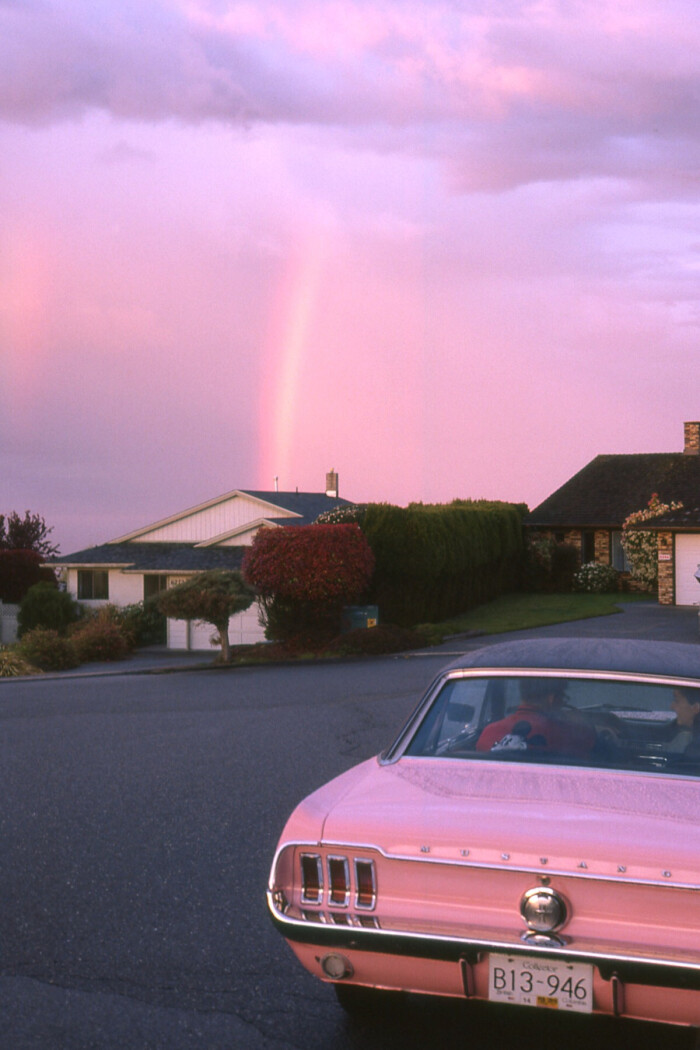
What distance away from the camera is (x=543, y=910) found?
4.11m

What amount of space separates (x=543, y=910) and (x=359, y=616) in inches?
946

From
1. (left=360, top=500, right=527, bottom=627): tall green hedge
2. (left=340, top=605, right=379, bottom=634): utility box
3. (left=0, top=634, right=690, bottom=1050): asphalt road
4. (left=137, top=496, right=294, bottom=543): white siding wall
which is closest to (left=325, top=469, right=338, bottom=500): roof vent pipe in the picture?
(left=137, top=496, right=294, bottom=543): white siding wall

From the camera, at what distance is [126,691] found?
19.8 metres

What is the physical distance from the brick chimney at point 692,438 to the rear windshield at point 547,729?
40.6 m

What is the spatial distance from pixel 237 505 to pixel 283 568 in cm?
2125

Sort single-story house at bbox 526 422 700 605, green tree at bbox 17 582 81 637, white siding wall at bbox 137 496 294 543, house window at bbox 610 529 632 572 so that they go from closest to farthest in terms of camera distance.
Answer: single-story house at bbox 526 422 700 605 < green tree at bbox 17 582 81 637 < house window at bbox 610 529 632 572 < white siding wall at bbox 137 496 294 543

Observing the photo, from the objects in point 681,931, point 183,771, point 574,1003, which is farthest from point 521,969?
point 183,771

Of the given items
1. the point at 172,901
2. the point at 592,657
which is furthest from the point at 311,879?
the point at 172,901

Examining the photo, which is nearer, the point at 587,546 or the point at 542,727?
the point at 542,727

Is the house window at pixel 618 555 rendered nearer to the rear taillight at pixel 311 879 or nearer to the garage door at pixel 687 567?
the garage door at pixel 687 567

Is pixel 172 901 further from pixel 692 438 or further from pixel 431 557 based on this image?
pixel 692 438

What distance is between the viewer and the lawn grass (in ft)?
98.0

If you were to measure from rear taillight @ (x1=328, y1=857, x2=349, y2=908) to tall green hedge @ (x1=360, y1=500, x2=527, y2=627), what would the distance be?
24606 mm

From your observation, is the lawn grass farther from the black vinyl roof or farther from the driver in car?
the driver in car
